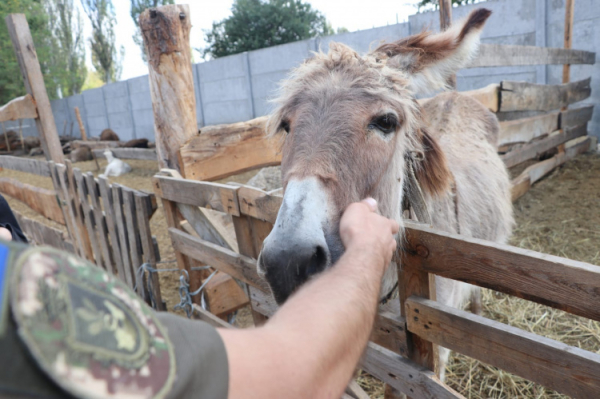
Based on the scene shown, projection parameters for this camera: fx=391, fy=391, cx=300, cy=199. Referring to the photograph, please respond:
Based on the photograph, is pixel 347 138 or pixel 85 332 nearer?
pixel 85 332

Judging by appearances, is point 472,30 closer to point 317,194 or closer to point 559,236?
point 317,194

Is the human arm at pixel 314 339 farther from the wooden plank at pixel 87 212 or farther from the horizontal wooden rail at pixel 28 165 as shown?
the horizontal wooden rail at pixel 28 165

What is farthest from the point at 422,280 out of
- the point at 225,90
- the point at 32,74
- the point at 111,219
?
the point at 225,90

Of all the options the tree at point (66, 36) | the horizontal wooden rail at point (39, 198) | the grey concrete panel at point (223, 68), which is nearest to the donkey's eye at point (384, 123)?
the horizontal wooden rail at point (39, 198)

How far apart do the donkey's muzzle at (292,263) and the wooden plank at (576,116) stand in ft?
23.2

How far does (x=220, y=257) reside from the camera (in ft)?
8.53

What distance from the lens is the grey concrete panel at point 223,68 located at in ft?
47.9

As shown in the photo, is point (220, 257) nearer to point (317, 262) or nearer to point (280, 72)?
point (317, 262)

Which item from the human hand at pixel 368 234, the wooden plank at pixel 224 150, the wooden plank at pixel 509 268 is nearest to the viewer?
the human hand at pixel 368 234

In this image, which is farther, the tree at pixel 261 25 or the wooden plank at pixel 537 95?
the tree at pixel 261 25

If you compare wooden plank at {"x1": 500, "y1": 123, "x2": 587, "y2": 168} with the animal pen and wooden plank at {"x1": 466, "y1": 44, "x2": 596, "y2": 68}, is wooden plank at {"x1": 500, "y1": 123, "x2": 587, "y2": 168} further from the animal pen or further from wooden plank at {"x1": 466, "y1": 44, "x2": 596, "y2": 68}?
wooden plank at {"x1": 466, "y1": 44, "x2": 596, "y2": 68}

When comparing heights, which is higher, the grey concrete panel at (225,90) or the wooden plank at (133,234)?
the grey concrete panel at (225,90)

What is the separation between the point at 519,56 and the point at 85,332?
216 inches

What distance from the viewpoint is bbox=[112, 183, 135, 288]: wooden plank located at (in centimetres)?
341
